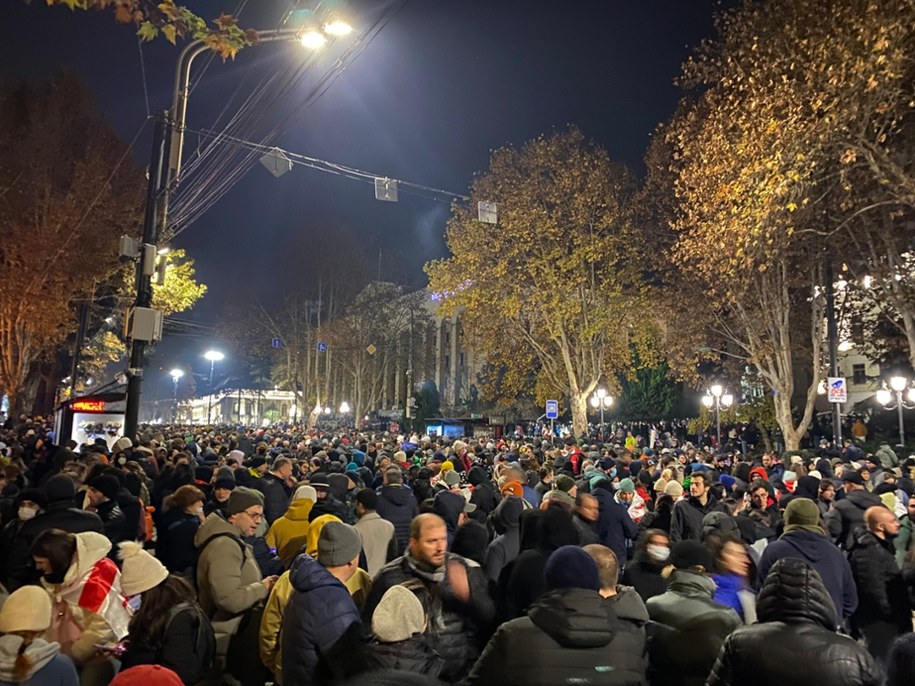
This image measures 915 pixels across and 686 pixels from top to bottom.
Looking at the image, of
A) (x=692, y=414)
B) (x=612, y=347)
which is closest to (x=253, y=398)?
(x=692, y=414)

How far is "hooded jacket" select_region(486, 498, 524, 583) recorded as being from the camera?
5441mm

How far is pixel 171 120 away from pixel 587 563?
44.5 feet

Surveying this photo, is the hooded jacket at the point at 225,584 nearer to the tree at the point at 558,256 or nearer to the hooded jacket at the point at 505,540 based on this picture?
the hooded jacket at the point at 505,540

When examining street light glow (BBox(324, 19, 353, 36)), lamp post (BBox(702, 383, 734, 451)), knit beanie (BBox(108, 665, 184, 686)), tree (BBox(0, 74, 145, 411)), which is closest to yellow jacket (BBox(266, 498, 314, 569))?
knit beanie (BBox(108, 665, 184, 686))

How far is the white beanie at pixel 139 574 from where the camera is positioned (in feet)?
11.0

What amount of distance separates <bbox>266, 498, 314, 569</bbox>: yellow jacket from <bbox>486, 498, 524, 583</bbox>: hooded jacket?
5.12 ft

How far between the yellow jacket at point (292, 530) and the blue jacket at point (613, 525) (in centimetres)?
305

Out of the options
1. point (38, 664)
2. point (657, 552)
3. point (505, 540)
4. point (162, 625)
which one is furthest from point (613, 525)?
point (38, 664)

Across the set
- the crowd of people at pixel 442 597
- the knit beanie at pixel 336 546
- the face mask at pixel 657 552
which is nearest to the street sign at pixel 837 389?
the crowd of people at pixel 442 597

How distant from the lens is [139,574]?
11.0 feet

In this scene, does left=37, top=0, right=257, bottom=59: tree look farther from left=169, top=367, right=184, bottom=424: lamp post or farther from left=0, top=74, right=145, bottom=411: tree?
left=169, top=367, right=184, bottom=424: lamp post

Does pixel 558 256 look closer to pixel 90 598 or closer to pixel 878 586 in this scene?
pixel 878 586

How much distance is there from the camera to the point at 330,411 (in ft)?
210

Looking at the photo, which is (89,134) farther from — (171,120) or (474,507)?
(474,507)
